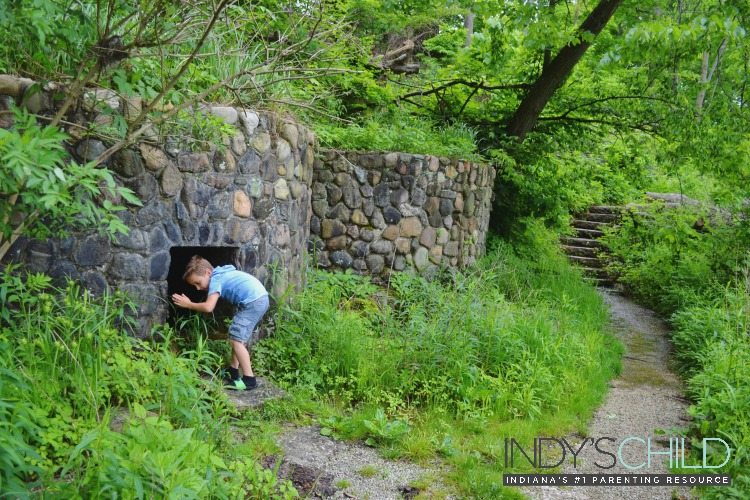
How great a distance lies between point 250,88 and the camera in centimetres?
542

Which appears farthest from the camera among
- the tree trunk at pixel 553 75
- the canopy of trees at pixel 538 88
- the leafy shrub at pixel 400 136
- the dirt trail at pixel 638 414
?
the tree trunk at pixel 553 75

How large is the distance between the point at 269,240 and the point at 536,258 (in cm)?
560

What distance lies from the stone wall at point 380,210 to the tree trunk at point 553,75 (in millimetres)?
1957

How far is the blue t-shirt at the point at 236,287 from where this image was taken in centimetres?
501

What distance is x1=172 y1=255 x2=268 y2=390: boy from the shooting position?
16.2 feet

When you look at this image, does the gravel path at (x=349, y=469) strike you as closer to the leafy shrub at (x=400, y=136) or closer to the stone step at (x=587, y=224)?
the leafy shrub at (x=400, y=136)

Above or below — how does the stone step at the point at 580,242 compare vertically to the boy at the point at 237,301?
above

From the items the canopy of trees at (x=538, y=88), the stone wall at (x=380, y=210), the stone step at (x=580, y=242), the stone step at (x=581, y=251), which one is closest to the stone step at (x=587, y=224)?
the stone step at (x=580, y=242)

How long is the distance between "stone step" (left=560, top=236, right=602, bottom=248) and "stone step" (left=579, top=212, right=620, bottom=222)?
0.96 metres

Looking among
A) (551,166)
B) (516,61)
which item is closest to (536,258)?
(551,166)

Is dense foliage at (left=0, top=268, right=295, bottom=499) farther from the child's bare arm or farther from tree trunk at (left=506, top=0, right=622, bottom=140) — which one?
tree trunk at (left=506, top=0, right=622, bottom=140)

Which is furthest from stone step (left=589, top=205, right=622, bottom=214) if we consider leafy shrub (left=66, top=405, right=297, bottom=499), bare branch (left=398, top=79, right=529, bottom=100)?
leafy shrub (left=66, top=405, right=297, bottom=499)

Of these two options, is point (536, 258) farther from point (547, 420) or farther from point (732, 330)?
point (547, 420)

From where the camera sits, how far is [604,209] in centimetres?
1384
